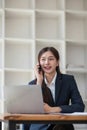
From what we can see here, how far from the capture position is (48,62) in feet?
8.02

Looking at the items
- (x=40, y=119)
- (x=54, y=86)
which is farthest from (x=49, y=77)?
(x=40, y=119)

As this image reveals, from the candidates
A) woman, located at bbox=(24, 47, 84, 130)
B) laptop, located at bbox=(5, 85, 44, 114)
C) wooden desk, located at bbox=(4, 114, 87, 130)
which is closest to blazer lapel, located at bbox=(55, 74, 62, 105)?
woman, located at bbox=(24, 47, 84, 130)

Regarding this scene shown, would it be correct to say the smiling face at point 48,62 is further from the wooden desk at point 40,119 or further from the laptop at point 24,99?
the wooden desk at point 40,119

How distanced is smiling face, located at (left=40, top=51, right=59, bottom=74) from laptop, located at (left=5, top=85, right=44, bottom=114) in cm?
65

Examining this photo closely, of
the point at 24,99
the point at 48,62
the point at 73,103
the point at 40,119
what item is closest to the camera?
the point at 40,119

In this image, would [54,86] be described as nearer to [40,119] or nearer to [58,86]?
[58,86]

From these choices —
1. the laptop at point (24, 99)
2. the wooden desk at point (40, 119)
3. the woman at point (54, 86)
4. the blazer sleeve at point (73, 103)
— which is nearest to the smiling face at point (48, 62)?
the woman at point (54, 86)

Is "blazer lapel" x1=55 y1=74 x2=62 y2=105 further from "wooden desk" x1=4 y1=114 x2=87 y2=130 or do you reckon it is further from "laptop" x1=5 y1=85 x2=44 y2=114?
"wooden desk" x1=4 y1=114 x2=87 y2=130

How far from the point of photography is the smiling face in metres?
2.45

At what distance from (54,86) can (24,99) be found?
618 millimetres

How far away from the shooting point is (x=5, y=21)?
151 inches

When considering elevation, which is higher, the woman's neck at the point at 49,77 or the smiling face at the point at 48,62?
the smiling face at the point at 48,62

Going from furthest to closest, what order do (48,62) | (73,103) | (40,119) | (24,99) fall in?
(48,62), (73,103), (24,99), (40,119)

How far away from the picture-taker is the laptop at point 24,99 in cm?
179
